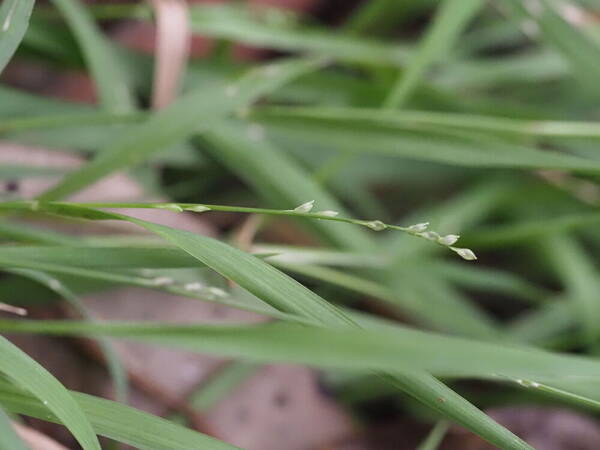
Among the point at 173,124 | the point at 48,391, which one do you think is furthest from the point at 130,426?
the point at 173,124

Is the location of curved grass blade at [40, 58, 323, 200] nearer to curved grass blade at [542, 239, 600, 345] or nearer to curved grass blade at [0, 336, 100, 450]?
curved grass blade at [0, 336, 100, 450]

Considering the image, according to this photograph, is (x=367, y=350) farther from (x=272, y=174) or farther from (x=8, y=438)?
(x=272, y=174)

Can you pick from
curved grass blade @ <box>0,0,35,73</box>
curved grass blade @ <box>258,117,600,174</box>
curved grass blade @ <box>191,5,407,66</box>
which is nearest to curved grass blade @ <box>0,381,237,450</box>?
curved grass blade @ <box>0,0,35,73</box>

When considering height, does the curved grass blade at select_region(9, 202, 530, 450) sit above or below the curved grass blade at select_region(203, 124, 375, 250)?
below

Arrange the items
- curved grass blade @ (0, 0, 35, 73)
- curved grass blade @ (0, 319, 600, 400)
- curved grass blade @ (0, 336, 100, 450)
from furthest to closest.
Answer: curved grass blade @ (0, 0, 35, 73) < curved grass blade @ (0, 336, 100, 450) < curved grass blade @ (0, 319, 600, 400)

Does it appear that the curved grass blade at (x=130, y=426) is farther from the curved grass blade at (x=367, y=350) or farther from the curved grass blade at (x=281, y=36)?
the curved grass blade at (x=281, y=36)

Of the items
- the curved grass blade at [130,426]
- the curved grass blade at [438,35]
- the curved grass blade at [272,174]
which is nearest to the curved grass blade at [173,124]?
the curved grass blade at [272,174]
